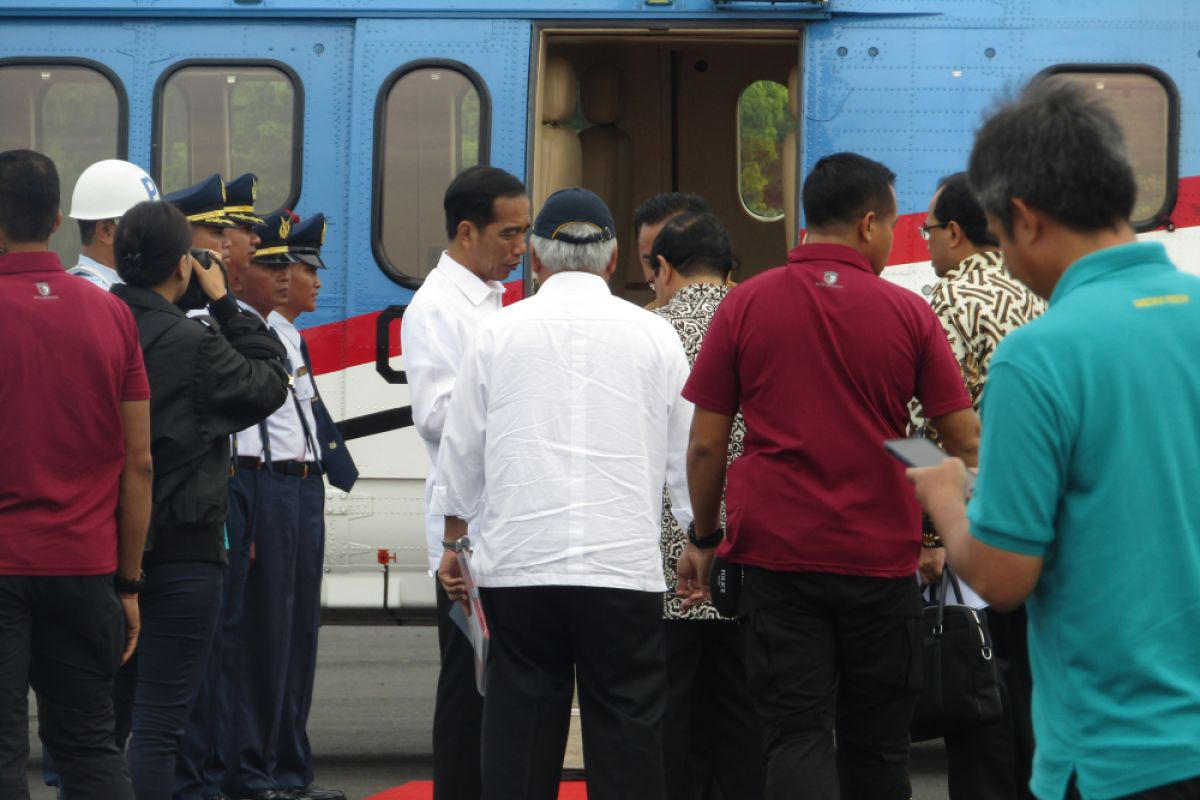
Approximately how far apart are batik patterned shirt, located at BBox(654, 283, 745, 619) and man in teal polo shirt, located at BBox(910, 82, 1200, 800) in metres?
2.54

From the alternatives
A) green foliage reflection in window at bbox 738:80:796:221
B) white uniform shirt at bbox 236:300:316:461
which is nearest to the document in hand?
white uniform shirt at bbox 236:300:316:461

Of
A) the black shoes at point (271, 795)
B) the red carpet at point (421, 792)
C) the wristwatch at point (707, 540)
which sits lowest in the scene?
the red carpet at point (421, 792)

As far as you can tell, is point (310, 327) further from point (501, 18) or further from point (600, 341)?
point (600, 341)

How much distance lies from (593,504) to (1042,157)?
6.56 ft

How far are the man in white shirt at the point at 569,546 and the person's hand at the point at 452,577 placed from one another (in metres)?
0.13

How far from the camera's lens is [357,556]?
7.59 meters

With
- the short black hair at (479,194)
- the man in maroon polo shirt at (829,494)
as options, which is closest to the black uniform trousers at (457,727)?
the man in maroon polo shirt at (829,494)

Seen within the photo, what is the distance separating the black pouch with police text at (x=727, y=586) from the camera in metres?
4.58

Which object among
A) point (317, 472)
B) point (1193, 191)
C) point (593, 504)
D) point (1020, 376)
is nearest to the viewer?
point (1020, 376)

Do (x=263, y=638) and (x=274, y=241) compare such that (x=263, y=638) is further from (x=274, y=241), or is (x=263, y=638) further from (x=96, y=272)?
(x=96, y=272)

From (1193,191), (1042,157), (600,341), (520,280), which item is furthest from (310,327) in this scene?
(1042,157)

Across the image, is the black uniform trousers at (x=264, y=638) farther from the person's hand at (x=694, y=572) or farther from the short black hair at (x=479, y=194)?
the person's hand at (x=694, y=572)

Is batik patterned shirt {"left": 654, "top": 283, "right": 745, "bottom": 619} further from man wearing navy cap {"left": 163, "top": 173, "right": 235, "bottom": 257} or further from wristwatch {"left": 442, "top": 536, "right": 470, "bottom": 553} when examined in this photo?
man wearing navy cap {"left": 163, "top": 173, "right": 235, "bottom": 257}

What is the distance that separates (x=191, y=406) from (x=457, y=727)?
1233 mm
